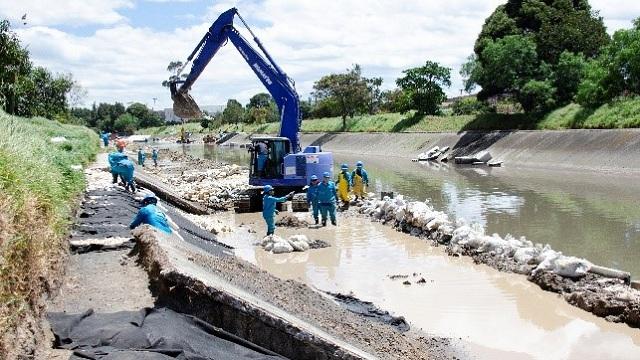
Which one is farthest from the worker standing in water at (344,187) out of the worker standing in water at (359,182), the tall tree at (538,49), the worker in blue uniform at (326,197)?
the tall tree at (538,49)

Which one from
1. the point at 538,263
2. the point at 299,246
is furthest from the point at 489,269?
the point at 299,246

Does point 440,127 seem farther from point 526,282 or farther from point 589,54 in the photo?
point 526,282

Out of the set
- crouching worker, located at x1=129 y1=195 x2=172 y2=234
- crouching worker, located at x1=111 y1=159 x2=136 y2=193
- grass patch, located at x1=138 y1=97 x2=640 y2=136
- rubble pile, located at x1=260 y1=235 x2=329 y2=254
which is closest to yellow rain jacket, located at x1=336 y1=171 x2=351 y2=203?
rubble pile, located at x1=260 y1=235 x2=329 y2=254

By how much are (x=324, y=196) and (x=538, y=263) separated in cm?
623

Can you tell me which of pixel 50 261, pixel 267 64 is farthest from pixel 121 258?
pixel 267 64

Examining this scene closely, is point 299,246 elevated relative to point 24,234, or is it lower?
lower

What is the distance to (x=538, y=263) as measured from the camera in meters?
11.0

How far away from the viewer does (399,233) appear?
15.3 m

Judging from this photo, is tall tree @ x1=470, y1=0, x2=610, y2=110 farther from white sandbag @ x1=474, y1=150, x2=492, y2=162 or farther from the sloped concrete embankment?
white sandbag @ x1=474, y1=150, x2=492, y2=162

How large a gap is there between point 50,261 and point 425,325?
16.0 ft

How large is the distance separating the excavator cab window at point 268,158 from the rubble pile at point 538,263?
4605 millimetres

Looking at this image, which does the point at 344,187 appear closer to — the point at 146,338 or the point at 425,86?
the point at 146,338

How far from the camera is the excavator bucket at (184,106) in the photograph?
20.0 m

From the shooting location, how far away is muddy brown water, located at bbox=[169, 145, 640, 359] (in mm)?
8281
